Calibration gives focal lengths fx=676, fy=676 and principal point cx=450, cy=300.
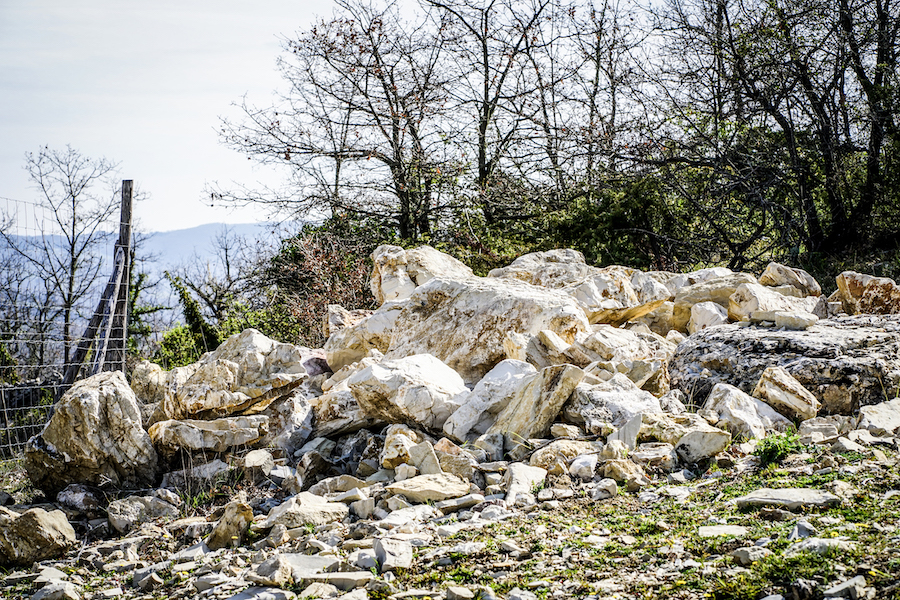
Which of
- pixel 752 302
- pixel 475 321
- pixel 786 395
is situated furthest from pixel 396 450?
pixel 752 302

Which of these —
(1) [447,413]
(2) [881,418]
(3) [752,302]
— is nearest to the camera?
(2) [881,418]

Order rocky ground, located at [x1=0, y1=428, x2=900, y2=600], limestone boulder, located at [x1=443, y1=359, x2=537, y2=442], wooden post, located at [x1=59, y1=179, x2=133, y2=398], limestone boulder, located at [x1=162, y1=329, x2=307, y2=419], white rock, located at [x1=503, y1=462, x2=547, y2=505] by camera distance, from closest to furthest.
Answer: rocky ground, located at [x1=0, y1=428, x2=900, y2=600], white rock, located at [x1=503, y1=462, x2=547, y2=505], limestone boulder, located at [x1=443, y1=359, x2=537, y2=442], limestone boulder, located at [x1=162, y1=329, x2=307, y2=419], wooden post, located at [x1=59, y1=179, x2=133, y2=398]

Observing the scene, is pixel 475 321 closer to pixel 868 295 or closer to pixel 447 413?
pixel 447 413

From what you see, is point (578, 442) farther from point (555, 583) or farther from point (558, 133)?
point (558, 133)

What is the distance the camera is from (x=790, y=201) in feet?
31.3

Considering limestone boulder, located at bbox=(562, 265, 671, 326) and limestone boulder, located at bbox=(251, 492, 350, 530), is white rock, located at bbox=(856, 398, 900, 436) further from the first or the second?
limestone boulder, located at bbox=(251, 492, 350, 530)

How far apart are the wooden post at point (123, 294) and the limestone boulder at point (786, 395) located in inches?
208

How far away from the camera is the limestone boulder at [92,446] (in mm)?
4332

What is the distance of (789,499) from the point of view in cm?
254

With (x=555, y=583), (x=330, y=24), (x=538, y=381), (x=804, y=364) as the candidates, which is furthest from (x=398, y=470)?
(x=330, y=24)

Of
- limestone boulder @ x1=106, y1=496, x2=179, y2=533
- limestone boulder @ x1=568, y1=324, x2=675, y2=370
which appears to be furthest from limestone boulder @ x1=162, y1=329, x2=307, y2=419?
limestone boulder @ x1=568, y1=324, x2=675, y2=370

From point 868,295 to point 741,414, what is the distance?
2892 mm

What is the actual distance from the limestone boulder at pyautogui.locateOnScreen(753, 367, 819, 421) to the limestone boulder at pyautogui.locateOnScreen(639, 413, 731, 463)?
48cm

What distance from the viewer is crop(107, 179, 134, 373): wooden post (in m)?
6.20
